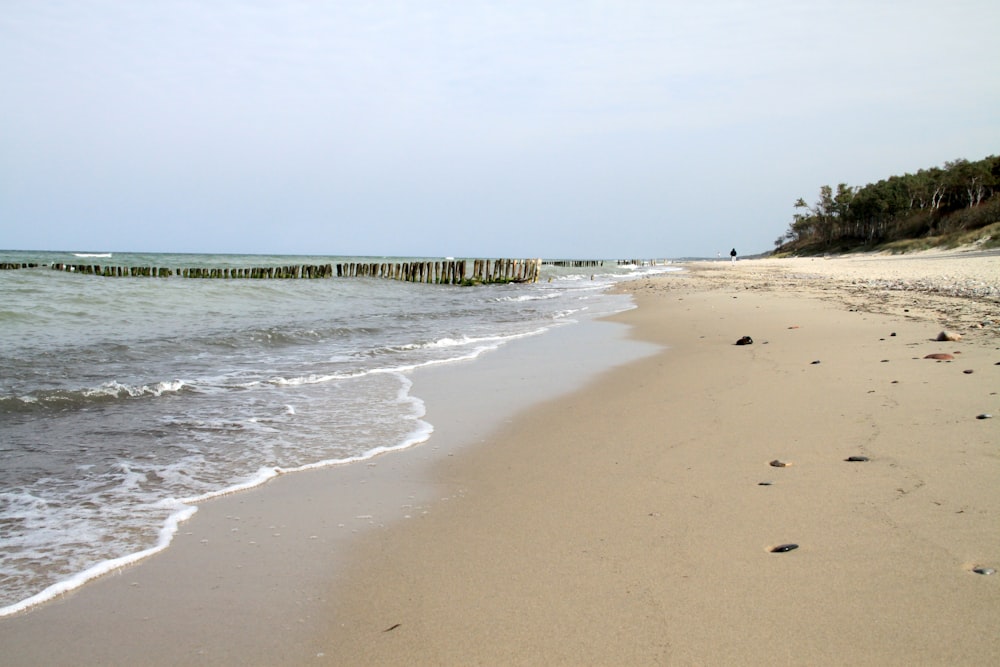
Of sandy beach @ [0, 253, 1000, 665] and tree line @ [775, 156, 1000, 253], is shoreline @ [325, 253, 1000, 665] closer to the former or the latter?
sandy beach @ [0, 253, 1000, 665]

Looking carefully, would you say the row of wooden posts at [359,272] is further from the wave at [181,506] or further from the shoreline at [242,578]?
the shoreline at [242,578]

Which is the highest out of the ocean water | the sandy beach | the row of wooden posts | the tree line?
the tree line

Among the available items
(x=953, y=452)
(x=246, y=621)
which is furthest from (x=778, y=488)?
(x=246, y=621)

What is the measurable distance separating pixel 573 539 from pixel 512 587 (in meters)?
0.51

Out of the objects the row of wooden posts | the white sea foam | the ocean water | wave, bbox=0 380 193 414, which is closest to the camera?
the white sea foam

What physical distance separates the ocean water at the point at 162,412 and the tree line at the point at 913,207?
40.6 meters

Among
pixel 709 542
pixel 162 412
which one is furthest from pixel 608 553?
pixel 162 412

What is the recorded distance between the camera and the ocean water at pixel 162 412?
3.31 m

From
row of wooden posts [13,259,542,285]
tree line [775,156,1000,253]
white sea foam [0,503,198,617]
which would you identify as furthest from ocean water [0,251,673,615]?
tree line [775,156,1000,253]

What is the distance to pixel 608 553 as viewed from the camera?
283 centimetres

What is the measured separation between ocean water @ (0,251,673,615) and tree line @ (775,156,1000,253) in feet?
133

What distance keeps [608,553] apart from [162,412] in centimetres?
453

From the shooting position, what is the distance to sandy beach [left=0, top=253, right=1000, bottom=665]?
218 cm

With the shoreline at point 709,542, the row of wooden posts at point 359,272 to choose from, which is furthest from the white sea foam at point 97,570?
the row of wooden posts at point 359,272
